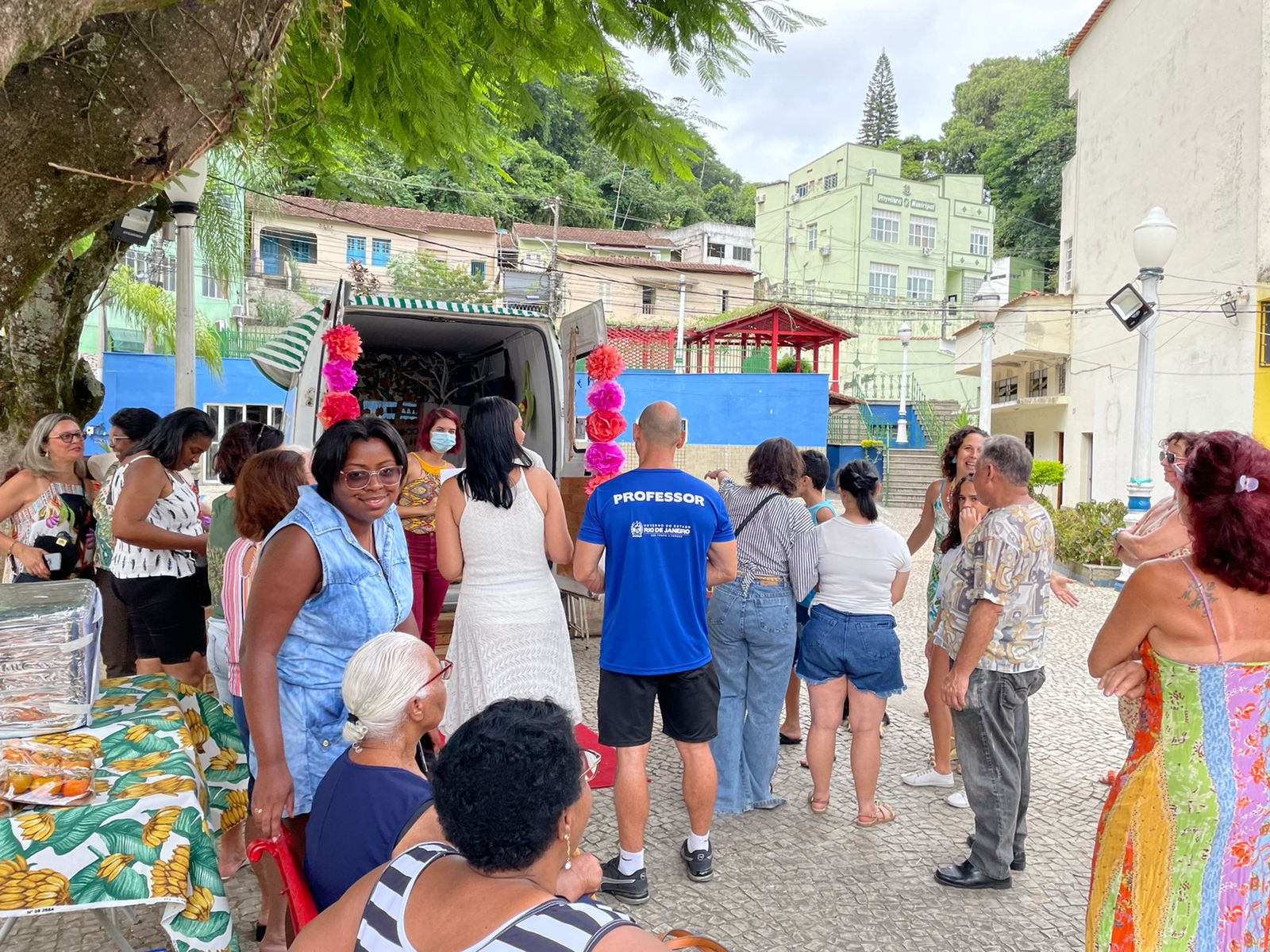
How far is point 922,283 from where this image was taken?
1703 inches

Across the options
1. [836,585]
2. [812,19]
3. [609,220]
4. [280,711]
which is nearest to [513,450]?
[280,711]

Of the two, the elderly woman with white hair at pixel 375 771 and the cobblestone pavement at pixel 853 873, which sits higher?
the elderly woman with white hair at pixel 375 771

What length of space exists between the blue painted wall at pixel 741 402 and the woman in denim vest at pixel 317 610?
19692 mm

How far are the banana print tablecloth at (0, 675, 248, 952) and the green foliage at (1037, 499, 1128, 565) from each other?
10199mm

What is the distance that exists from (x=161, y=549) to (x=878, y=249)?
135 ft

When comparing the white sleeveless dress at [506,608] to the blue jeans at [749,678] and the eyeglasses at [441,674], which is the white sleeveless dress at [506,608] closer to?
the blue jeans at [749,678]

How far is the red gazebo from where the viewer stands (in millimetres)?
24656

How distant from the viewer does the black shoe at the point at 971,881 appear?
132 inches

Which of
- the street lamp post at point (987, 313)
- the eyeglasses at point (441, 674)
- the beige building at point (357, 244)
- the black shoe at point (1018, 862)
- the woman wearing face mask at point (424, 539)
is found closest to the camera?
the eyeglasses at point (441, 674)

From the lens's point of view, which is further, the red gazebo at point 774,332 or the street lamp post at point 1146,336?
the red gazebo at point 774,332

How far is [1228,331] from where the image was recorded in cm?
1453

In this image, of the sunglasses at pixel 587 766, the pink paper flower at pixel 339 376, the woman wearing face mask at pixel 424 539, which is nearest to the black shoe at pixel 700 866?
the sunglasses at pixel 587 766

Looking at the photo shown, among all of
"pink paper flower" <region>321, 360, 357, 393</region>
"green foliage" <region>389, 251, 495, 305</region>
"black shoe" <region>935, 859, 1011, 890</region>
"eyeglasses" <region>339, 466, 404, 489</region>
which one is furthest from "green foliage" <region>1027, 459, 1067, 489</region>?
"green foliage" <region>389, 251, 495, 305</region>

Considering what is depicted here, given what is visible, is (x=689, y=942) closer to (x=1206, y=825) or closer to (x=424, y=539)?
(x=1206, y=825)
